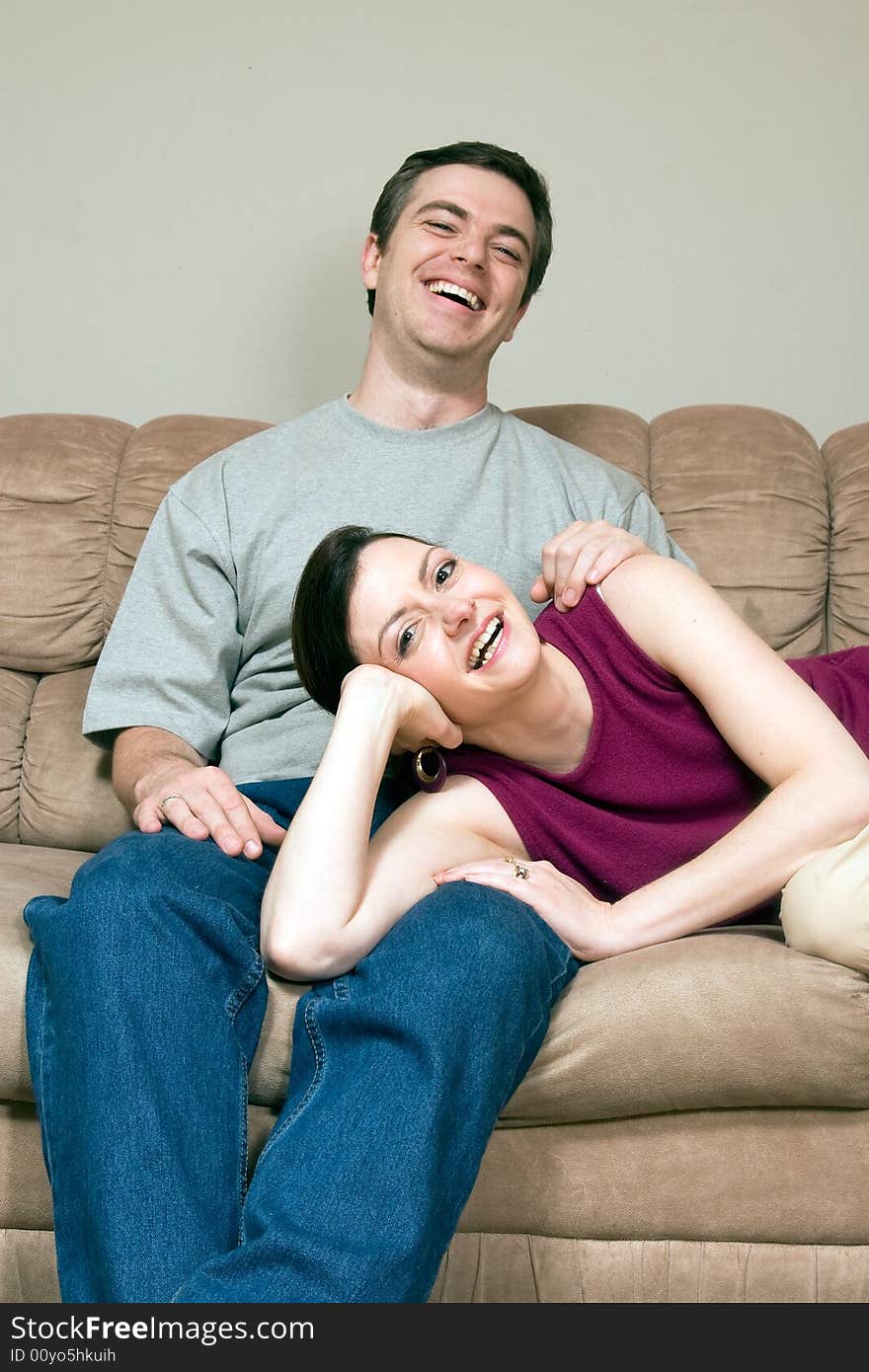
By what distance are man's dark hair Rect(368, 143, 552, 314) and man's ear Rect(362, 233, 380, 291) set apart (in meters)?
0.01

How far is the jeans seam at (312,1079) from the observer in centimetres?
117

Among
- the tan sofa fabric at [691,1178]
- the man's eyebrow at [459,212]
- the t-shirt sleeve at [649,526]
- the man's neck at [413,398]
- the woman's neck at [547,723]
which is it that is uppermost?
the man's eyebrow at [459,212]

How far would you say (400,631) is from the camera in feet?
4.85

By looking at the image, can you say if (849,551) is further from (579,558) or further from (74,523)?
(74,523)

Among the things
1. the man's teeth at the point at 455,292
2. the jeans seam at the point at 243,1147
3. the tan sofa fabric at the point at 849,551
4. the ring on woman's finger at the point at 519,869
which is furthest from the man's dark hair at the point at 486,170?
the jeans seam at the point at 243,1147

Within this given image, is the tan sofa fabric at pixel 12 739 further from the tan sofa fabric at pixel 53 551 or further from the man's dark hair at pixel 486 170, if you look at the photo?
the man's dark hair at pixel 486 170

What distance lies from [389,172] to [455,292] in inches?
32.2

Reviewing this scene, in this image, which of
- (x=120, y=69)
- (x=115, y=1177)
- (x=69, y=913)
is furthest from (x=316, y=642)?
(x=120, y=69)

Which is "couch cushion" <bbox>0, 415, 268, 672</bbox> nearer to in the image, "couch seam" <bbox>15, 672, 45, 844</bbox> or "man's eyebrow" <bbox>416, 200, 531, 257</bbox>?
"couch seam" <bbox>15, 672, 45, 844</bbox>

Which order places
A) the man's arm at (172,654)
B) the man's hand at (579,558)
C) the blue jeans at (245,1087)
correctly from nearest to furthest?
1. the blue jeans at (245,1087)
2. the man's hand at (579,558)
3. the man's arm at (172,654)

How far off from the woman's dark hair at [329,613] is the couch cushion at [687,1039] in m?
0.37

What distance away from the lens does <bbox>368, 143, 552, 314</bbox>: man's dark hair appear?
2.08 metres

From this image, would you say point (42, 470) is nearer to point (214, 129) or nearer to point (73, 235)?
point (73, 235)

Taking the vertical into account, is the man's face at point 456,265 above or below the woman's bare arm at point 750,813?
above
